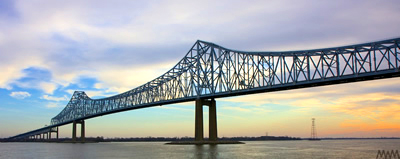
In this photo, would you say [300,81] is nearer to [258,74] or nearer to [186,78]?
[258,74]

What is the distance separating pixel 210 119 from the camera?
2714 inches

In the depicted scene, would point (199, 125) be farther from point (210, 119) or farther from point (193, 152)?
point (193, 152)

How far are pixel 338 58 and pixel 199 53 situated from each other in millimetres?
32029

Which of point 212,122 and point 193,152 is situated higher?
point 212,122

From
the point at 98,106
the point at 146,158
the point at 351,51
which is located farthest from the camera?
the point at 98,106

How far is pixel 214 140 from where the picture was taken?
69500mm

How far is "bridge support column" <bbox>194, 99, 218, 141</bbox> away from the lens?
218 feet

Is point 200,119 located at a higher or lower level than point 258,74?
lower

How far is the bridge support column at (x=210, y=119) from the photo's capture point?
66375 millimetres

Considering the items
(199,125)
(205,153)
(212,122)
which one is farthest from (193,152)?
(212,122)

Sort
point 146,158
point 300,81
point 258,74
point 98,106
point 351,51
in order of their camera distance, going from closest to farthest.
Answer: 1. point 146,158
2. point 351,51
3. point 300,81
4. point 258,74
5. point 98,106

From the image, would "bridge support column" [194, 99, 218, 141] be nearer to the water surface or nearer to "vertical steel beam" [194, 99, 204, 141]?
"vertical steel beam" [194, 99, 204, 141]

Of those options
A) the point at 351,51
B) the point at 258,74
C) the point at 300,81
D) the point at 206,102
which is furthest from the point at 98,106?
the point at 351,51

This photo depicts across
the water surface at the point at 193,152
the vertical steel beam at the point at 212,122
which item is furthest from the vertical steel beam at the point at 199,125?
the vertical steel beam at the point at 212,122
